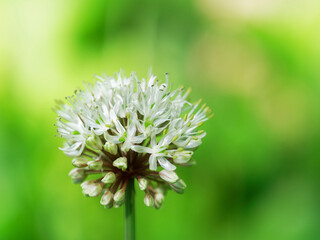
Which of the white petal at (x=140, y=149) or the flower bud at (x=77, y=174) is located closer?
the white petal at (x=140, y=149)

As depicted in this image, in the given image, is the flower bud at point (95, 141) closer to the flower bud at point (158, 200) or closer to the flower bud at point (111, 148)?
the flower bud at point (111, 148)

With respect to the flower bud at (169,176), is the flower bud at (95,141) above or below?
above

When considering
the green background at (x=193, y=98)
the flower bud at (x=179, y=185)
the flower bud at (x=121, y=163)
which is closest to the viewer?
the flower bud at (x=121, y=163)

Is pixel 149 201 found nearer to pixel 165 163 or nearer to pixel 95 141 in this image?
pixel 165 163

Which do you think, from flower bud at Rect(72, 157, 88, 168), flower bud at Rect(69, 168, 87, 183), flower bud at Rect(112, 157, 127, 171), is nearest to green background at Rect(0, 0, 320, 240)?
flower bud at Rect(69, 168, 87, 183)

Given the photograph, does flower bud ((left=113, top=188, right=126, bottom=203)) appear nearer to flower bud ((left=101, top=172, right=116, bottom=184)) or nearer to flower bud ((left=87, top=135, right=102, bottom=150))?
flower bud ((left=101, top=172, right=116, bottom=184))

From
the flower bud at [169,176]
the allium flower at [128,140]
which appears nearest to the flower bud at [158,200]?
the allium flower at [128,140]

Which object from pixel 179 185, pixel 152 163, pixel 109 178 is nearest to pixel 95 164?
pixel 109 178

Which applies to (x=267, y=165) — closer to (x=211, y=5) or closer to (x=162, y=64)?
(x=162, y=64)
